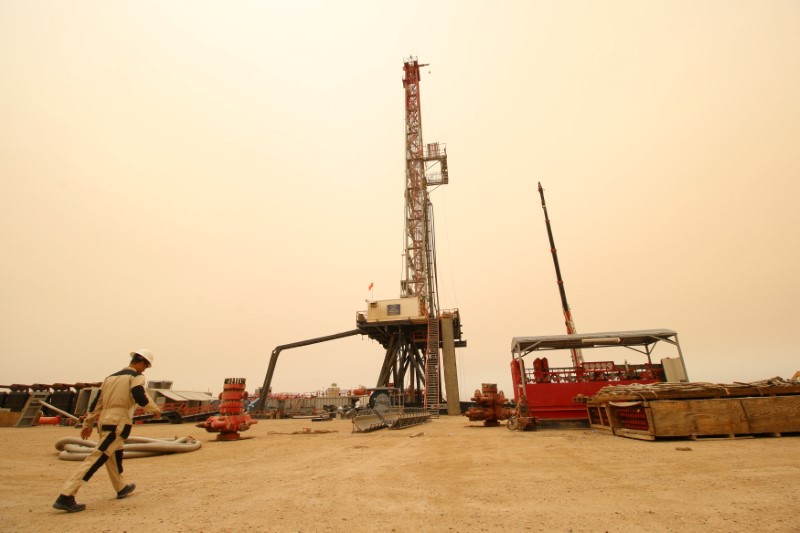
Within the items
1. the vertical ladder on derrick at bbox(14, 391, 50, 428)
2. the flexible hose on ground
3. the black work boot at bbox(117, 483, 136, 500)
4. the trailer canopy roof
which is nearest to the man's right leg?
the black work boot at bbox(117, 483, 136, 500)

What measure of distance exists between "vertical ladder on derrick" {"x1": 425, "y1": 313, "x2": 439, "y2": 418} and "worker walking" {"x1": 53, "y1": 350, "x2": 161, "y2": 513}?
2197 centimetres

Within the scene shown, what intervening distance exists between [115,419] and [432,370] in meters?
24.1

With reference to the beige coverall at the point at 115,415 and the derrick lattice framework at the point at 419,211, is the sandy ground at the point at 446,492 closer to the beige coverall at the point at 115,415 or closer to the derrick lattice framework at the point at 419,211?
the beige coverall at the point at 115,415

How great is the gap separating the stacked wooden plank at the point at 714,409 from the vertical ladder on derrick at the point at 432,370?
1673cm

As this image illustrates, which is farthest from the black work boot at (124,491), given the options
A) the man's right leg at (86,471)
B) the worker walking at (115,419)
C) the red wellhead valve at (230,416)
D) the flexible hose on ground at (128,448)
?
the red wellhead valve at (230,416)

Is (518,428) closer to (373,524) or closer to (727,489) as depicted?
(727,489)

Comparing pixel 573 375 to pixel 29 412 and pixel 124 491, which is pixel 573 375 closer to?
pixel 124 491

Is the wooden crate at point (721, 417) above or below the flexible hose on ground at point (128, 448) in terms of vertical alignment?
above

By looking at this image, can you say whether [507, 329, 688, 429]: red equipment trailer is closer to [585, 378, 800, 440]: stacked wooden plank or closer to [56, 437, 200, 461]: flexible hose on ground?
[585, 378, 800, 440]: stacked wooden plank

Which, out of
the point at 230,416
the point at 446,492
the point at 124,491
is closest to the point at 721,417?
the point at 446,492

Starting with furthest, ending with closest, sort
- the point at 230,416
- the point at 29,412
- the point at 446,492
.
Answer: the point at 29,412 → the point at 230,416 → the point at 446,492

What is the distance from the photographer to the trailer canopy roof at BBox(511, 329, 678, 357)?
14.3m

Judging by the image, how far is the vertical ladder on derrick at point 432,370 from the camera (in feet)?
84.1

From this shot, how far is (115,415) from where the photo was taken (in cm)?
458
